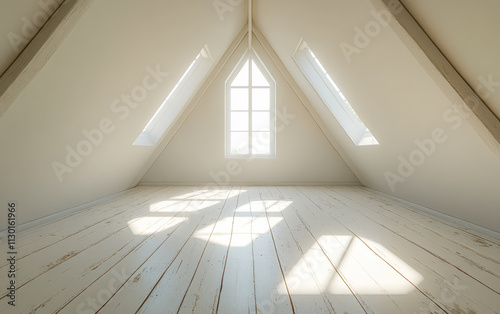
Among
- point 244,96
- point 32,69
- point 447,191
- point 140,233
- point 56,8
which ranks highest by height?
point 244,96

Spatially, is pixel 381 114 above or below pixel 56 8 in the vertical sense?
below

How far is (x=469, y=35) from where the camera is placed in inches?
58.1

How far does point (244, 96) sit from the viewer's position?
17.4 ft

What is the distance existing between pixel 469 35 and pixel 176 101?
12.6 feet

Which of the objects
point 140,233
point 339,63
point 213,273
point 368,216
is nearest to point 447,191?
point 368,216

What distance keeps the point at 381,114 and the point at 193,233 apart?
86.0 inches

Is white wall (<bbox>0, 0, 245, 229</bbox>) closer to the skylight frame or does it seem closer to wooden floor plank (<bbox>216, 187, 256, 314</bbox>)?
the skylight frame

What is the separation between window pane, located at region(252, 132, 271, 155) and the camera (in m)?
5.31

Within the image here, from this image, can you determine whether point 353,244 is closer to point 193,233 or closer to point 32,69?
point 193,233

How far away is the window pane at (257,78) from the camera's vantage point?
5.27 meters

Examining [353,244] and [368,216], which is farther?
[368,216]

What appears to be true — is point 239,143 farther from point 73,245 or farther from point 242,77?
point 73,245

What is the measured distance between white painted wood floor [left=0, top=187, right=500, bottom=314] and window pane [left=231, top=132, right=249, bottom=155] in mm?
2513

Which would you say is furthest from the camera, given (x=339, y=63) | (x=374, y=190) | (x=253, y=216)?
(x=374, y=190)
